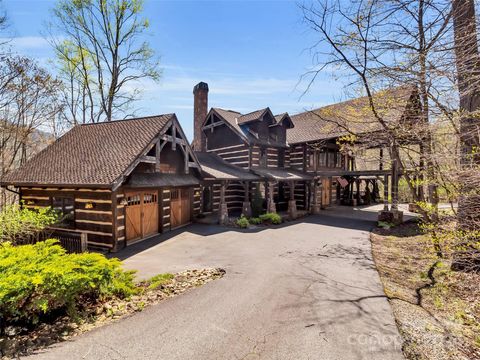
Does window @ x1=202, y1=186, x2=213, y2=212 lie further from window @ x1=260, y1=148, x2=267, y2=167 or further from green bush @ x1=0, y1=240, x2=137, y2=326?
green bush @ x1=0, y1=240, x2=137, y2=326

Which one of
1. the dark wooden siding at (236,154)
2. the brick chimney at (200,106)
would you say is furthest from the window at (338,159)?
the brick chimney at (200,106)

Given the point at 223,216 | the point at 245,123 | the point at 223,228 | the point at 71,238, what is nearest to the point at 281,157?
the point at 245,123

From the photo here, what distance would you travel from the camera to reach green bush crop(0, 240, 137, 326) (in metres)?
4.03

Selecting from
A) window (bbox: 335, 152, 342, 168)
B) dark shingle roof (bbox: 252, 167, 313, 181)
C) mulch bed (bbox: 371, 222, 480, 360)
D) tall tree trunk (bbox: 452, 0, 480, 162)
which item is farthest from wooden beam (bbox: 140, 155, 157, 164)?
window (bbox: 335, 152, 342, 168)

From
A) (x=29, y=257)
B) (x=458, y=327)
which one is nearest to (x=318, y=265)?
(x=458, y=327)

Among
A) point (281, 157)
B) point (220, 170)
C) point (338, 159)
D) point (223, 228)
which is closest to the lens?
point (223, 228)

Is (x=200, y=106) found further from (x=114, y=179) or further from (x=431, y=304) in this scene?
(x=431, y=304)

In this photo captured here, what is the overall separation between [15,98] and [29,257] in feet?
57.4

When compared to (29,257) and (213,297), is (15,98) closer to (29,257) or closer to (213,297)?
(29,257)

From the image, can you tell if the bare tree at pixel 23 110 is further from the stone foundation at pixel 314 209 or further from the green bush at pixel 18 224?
the stone foundation at pixel 314 209

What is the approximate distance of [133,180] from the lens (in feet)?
36.8

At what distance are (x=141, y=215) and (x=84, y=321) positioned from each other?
783 cm

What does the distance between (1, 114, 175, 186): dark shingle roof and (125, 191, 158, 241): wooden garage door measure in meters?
1.73

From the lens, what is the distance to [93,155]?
12.0m
